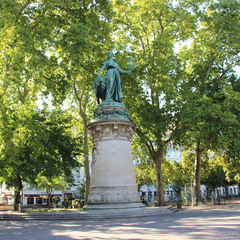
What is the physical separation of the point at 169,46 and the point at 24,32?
37.8 ft

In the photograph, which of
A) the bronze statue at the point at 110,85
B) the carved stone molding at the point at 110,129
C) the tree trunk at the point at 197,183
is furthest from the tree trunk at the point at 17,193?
the tree trunk at the point at 197,183

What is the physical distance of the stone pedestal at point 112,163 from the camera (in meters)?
13.4

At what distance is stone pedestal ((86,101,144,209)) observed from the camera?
44.0ft

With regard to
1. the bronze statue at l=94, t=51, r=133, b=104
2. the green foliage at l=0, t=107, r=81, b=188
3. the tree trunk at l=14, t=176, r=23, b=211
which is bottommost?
the tree trunk at l=14, t=176, r=23, b=211

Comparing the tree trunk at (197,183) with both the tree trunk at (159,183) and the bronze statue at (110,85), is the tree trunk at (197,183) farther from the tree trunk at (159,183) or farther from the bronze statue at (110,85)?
the bronze statue at (110,85)

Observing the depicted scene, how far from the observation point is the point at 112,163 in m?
13.9

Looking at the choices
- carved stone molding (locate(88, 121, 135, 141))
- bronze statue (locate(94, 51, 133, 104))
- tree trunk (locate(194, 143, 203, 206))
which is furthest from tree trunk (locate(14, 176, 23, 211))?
tree trunk (locate(194, 143, 203, 206))

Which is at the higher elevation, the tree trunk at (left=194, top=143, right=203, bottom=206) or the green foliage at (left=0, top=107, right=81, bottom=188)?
the green foliage at (left=0, top=107, right=81, bottom=188)

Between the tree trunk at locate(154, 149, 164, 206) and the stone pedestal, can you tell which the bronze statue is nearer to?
the stone pedestal

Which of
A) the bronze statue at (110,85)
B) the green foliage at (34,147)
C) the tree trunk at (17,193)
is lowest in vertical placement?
the tree trunk at (17,193)

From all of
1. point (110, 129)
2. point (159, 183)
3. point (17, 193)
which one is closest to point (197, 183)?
point (159, 183)

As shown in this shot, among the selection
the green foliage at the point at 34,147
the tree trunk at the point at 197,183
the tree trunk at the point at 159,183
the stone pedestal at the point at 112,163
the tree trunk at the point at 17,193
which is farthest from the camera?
the tree trunk at the point at 197,183

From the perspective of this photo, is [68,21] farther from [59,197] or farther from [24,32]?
[59,197]

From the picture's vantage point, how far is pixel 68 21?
21.0 m
